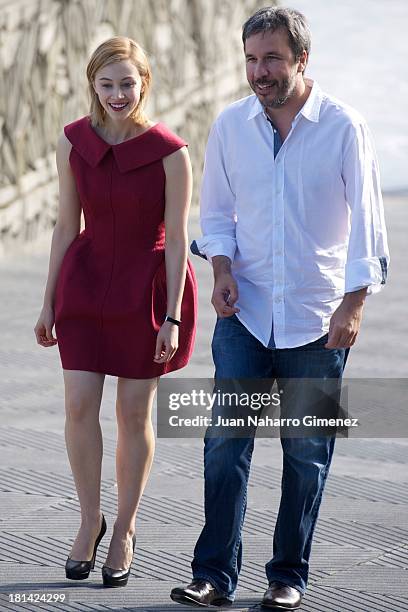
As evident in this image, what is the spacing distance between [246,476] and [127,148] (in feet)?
3.62

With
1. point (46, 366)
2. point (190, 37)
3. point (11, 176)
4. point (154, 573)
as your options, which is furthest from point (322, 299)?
point (190, 37)

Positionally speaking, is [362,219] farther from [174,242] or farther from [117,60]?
[117,60]

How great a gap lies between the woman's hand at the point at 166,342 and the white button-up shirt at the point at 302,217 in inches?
10.8

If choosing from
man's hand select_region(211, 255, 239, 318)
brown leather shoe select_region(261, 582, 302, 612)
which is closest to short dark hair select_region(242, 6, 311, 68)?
man's hand select_region(211, 255, 239, 318)

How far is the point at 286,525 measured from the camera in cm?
422

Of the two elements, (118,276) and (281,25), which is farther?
(118,276)

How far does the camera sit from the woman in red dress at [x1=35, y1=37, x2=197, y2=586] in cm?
438

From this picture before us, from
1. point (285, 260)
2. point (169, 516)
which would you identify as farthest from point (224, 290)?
point (169, 516)

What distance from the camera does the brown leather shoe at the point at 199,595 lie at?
163 inches

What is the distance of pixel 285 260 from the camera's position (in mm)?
4152

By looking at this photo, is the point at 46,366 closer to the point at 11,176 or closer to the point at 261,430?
the point at 261,430

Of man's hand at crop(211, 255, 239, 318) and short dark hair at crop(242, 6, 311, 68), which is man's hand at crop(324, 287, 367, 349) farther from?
short dark hair at crop(242, 6, 311, 68)

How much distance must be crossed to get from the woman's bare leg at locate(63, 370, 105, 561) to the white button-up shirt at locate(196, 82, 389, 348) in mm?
562

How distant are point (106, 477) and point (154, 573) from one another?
1.17m
